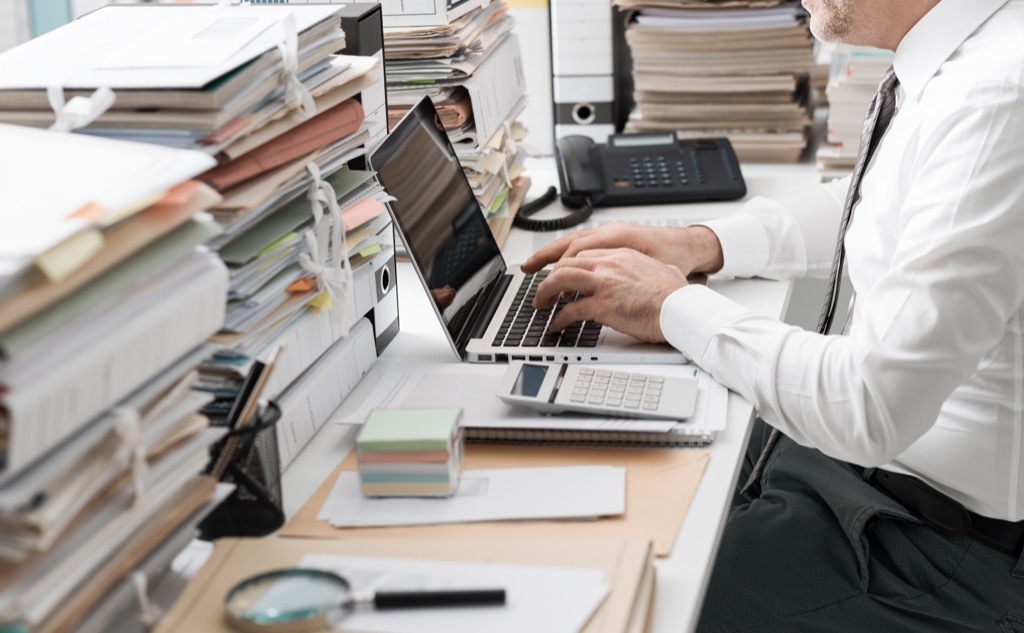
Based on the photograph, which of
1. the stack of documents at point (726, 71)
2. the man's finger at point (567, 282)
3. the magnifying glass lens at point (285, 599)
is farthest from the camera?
the stack of documents at point (726, 71)

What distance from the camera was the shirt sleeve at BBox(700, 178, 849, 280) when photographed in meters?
1.54

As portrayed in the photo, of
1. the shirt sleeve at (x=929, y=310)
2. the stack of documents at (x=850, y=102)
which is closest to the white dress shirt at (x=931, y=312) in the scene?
the shirt sleeve at (x=929, y=310)

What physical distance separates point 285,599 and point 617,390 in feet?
1.44

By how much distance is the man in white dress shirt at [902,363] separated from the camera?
105 cm

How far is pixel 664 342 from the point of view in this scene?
1311mm

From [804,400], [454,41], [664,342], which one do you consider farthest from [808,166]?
[804,400]

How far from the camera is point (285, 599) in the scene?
82 cm

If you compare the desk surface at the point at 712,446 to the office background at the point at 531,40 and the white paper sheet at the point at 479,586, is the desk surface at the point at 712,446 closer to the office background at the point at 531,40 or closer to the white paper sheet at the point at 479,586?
the white paper sheet at the point at 479,586

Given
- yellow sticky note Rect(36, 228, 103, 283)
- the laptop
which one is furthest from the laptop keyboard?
yellow sticky note Rect(36, 228, 103, 283)

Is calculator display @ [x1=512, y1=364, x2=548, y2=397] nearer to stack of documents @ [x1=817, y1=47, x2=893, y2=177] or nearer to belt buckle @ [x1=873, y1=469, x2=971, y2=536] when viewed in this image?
belt buckle @ [x1=873, y1=469, x2=971, y2=536]

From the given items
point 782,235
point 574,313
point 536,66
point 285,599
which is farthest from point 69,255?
point 536,66

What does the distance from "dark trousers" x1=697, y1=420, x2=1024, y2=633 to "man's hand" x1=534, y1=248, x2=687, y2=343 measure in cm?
26

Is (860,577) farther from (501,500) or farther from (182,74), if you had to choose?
(182,74)

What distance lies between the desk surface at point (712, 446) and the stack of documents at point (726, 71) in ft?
0.82
